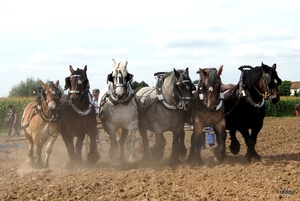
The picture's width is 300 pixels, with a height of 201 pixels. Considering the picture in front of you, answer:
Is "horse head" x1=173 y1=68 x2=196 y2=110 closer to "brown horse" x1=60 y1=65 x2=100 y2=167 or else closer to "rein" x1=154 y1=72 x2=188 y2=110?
"rein" x1=154 y1=72 x2=188 y2=110

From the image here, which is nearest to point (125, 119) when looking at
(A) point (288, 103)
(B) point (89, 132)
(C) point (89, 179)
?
(B) point (89, 132)

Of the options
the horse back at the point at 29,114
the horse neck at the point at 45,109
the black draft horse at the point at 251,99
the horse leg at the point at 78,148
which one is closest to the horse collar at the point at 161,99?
the black draft horse at the point at 251,99

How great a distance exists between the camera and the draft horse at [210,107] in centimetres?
965

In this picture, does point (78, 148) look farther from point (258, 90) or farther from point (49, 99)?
point (258, 90)

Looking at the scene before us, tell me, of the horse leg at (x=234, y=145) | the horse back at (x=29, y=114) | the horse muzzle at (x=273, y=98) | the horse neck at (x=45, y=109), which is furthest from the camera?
the horse leg at (x=234, y=145)

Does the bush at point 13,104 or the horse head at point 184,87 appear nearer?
the horse head at point 184,87

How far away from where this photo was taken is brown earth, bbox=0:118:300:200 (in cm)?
713

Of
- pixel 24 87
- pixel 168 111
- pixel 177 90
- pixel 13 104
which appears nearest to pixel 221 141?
pixel 168 111

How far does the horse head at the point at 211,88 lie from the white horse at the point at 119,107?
4.39ft

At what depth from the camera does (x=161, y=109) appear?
33.3 ft

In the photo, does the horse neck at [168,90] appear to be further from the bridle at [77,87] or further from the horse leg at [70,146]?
the horse leg at [70,146]

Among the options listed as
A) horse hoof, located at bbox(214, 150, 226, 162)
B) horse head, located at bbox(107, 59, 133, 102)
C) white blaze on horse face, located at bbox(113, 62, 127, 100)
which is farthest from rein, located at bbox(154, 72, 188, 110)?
horse hoof, located at bbox(214, 150, 226, 162)

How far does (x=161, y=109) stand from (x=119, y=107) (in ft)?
2.69

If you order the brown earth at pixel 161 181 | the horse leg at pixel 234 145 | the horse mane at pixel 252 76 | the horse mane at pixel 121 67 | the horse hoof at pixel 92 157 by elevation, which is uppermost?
the horse mane at pixel 121 67
